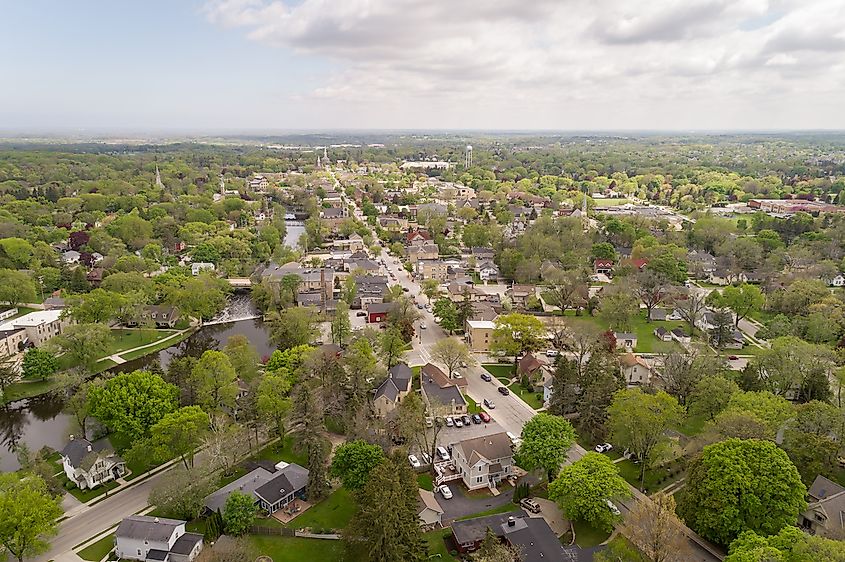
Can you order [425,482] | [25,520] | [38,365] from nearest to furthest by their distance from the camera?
1. [25,520]
2. [425,482]
3. [38,365]

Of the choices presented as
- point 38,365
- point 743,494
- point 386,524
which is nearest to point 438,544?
point 386,524

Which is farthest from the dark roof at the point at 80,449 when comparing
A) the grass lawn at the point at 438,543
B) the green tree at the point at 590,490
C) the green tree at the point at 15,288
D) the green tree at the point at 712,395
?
the green tree at the point at 712,395

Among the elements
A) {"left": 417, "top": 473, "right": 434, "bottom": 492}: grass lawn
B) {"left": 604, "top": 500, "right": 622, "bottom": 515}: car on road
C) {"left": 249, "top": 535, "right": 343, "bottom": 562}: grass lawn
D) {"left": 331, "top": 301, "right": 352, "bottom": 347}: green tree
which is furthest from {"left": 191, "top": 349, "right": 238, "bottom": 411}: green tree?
{"left": 604, "top": 500, "right": 622, "bottom": 515}: car on road

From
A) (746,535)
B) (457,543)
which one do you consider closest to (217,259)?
(457,543)

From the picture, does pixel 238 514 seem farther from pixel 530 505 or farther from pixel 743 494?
pixel 743 494

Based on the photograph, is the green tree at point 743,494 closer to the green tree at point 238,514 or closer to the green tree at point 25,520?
the green tree at point 238,514

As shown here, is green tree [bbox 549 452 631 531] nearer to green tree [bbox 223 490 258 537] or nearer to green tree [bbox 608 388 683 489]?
green tree [bbox 608 388 683 489]

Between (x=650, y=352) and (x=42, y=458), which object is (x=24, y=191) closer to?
(x=42, y=458)

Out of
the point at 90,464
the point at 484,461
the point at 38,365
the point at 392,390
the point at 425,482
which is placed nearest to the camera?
the point at 90,464

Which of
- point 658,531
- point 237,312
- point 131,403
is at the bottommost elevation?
point 237,312
